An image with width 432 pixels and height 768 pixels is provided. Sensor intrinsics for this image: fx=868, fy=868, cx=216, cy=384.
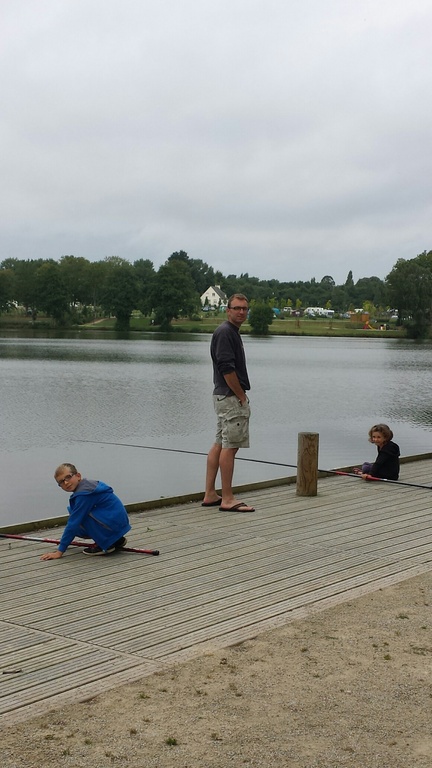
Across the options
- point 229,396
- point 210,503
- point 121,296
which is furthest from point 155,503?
point 121,296

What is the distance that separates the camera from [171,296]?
109 meters

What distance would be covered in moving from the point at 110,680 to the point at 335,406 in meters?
24.8

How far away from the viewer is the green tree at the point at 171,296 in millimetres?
109250

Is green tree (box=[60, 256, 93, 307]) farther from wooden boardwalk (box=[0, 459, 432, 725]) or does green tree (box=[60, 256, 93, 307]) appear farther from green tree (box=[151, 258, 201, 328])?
wooden boardwalk (box=[0, 459, 432, 725])

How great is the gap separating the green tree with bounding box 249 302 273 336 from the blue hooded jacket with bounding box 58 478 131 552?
325 feet

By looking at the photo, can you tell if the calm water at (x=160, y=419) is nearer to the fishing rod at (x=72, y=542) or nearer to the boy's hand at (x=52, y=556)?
the fishing rod at (x=72, y=542)

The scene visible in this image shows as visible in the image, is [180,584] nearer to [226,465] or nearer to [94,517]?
[94,517]

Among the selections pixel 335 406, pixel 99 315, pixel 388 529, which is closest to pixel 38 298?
pixel 99 315

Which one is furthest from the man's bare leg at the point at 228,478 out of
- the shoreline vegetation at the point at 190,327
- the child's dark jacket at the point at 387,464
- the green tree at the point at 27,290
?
the green tree at the point at 27,290

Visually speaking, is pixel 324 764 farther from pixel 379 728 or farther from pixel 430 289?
pixel 430 289

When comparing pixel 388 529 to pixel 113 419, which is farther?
pixel 113 419

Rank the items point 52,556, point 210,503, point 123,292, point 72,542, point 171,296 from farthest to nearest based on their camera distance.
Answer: point 123,292
point 171,296
point 210,503
point 72,542
point 52,556

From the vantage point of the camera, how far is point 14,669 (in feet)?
13.8

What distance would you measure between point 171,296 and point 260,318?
11663 millimetres
